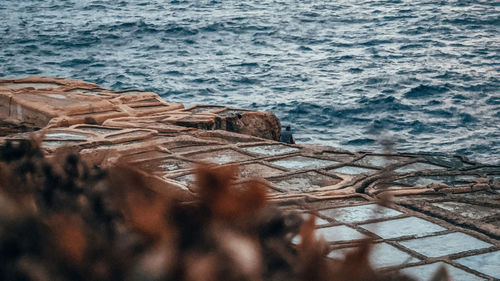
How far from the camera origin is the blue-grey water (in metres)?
16.7

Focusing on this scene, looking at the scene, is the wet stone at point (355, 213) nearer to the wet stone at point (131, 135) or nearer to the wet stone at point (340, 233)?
the wet stone at point (340, 233)

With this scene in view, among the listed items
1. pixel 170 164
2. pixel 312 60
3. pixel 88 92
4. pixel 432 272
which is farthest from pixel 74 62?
pixel 432 272

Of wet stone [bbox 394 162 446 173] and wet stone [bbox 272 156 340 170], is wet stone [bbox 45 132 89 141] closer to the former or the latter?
Answer: wet stone [bbox 272 156 340 170]

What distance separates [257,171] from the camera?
152 inches

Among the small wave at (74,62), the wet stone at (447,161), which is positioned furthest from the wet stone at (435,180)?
the small wave at (74,62)

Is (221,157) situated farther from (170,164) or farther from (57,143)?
(57,143)

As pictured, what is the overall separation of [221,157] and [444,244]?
75.0 inches

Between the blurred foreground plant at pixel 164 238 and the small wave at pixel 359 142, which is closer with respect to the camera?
the blurred foreground plant at pixel 164 238

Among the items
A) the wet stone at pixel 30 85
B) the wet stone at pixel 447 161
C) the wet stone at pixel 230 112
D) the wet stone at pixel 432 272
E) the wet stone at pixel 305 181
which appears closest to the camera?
the wet stone at pixel 432 272

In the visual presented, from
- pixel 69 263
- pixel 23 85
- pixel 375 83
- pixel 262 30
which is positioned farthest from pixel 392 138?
pixel 262 30

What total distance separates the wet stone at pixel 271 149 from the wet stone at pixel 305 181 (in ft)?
1.89

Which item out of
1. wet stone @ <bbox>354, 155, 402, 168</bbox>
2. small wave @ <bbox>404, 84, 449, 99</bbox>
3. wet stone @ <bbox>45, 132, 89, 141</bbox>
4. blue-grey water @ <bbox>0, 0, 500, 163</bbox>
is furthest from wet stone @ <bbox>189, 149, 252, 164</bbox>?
small wave @ <bbox>404, 84, 449, 99</bbox>

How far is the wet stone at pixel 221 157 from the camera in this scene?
4.11m

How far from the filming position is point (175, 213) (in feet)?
3.77
